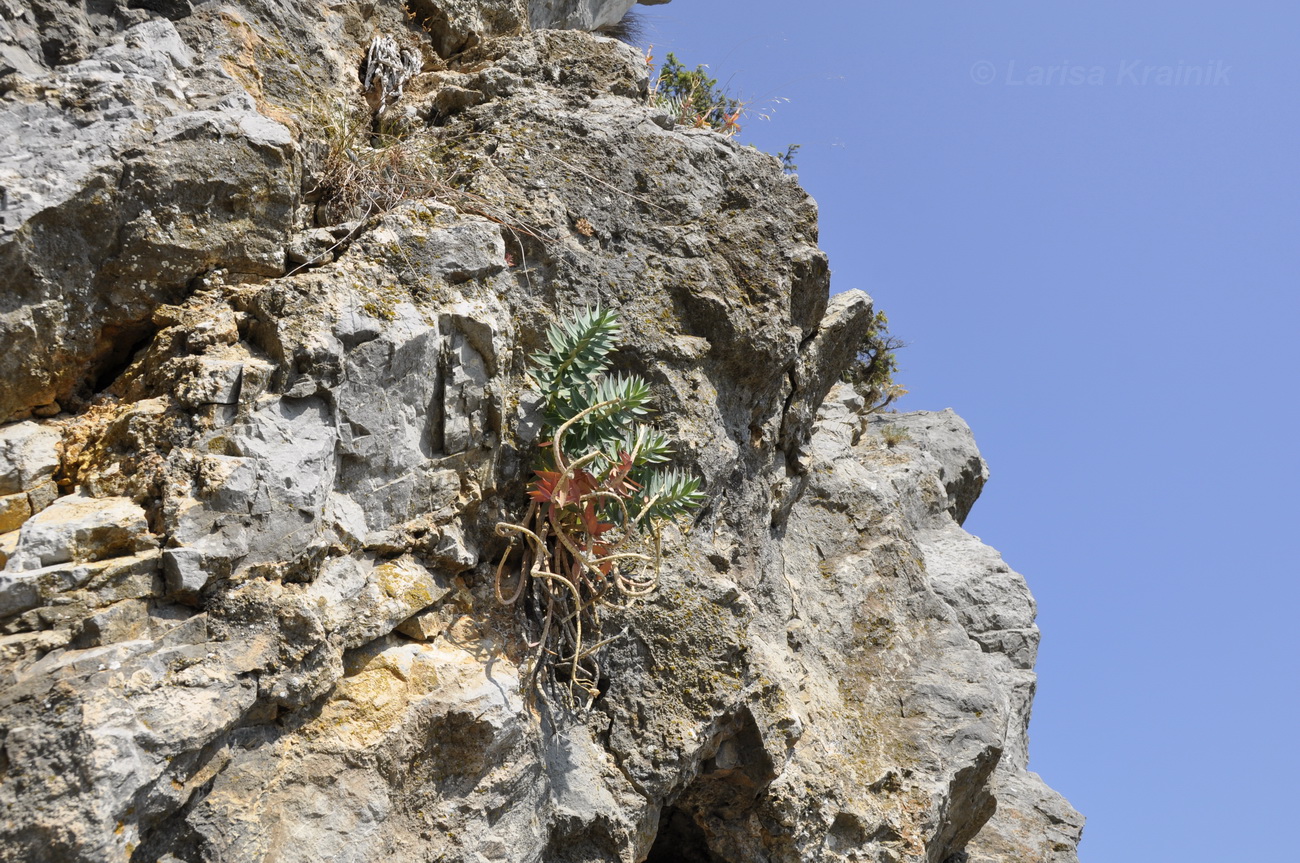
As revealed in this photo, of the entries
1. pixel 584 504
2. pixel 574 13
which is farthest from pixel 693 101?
pixel 584 504

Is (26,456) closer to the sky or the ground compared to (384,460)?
closer to the ground

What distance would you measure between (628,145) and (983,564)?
18.3 ft

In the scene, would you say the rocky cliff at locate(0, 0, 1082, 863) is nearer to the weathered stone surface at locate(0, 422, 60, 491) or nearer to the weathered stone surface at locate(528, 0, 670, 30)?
the weathered stone surface at locate(0, 422, 60, 491)

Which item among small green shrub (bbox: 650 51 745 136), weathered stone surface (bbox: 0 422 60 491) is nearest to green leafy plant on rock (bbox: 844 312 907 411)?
small green shrub (bbox: 650 51 745 136)

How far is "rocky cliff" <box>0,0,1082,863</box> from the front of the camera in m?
3.11

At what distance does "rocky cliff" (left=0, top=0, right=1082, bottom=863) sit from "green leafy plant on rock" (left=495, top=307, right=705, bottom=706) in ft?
0.51

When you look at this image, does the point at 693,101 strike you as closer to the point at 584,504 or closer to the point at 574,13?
the point at 574,13

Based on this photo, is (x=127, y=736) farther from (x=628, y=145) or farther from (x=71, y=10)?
(x=628, y=145)

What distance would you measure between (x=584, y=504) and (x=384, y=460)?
87cm

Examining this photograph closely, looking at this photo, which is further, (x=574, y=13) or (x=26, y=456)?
(x=574, y=13)

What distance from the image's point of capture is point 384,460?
390 centimetres

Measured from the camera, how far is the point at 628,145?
17.6 feet

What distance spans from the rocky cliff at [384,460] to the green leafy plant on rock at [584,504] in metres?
0.16

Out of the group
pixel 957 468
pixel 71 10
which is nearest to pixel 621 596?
pixel 71 10
